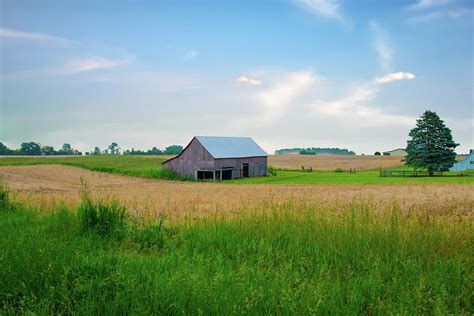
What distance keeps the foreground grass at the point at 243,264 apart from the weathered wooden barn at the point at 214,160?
48537mm

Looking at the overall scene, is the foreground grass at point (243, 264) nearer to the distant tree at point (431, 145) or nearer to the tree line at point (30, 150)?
the distant tree at point (431, 145)

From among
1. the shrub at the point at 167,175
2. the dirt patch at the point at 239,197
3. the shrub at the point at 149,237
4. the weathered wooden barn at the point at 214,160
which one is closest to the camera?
the shrub at the point at 149,237

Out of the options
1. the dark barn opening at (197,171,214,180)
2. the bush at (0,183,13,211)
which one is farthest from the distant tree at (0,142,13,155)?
the bush at (0,183,13,211)

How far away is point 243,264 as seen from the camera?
7527 millimetres

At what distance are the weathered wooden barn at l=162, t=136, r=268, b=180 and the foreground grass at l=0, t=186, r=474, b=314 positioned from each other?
159 ft

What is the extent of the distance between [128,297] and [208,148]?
180 feet

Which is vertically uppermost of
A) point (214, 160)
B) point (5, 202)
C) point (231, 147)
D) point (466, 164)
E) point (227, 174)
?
point (231, 147)

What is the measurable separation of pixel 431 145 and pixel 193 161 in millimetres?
36884

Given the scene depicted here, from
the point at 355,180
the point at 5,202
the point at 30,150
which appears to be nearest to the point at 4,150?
the point at 30,150

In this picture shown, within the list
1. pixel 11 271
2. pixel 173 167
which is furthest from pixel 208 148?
pixel 11 271

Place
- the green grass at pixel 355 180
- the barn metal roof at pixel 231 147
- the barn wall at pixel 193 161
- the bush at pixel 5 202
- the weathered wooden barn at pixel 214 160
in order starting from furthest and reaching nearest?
the barn metal roof at pixel 231 147 < the weathered wooden barn at pixel 214 160 < the barn wall at pixel 193 161 < the green grass at pixel 355 180 < the bush at pixel 5 202

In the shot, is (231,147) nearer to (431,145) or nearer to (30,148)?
(431,145)

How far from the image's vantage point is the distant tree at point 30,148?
131 metres

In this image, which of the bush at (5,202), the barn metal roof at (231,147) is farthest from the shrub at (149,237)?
the barn metal roof at (231,147)
